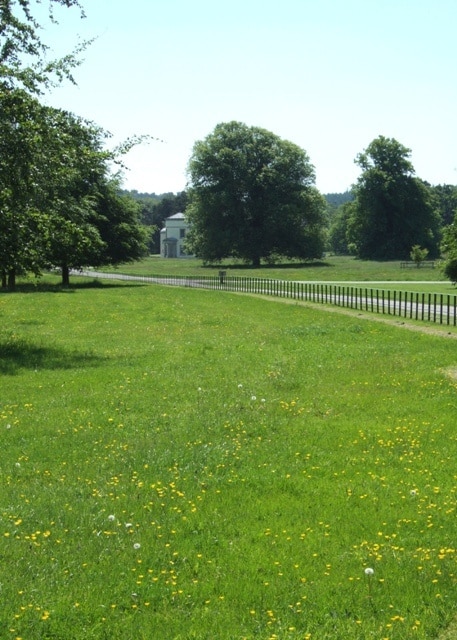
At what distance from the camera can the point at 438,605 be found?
6371 millimetres

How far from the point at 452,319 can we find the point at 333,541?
1038 inches

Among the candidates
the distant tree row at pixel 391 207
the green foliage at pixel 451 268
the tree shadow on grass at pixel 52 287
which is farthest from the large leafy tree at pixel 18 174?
the distant tree row at pixel 391 207

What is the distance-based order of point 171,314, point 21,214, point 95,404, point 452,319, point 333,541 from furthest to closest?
point 171,314 → point 452,319 → point 21,214 → point 95,404 → point 333,541

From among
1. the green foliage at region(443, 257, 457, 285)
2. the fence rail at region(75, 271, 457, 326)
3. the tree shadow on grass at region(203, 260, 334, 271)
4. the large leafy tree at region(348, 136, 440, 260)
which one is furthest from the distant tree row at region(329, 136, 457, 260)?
the green foliage at region(443, 257, 457, 285)

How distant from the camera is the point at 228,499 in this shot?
358 inches

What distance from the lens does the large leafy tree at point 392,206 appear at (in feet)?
382

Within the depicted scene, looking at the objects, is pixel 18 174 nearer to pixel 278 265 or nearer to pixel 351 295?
pixel 351 295

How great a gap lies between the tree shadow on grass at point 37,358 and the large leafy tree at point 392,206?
97.4 metres

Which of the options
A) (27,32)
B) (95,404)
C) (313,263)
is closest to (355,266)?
(313,263)

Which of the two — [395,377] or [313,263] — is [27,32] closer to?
[395,377]

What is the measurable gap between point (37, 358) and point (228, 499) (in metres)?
12.9

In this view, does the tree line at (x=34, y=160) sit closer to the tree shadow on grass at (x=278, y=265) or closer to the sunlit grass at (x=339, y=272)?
the sunlit grass at (x=339, y=272)

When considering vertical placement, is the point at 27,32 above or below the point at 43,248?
above

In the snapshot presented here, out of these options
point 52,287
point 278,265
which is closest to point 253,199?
point 278,265
